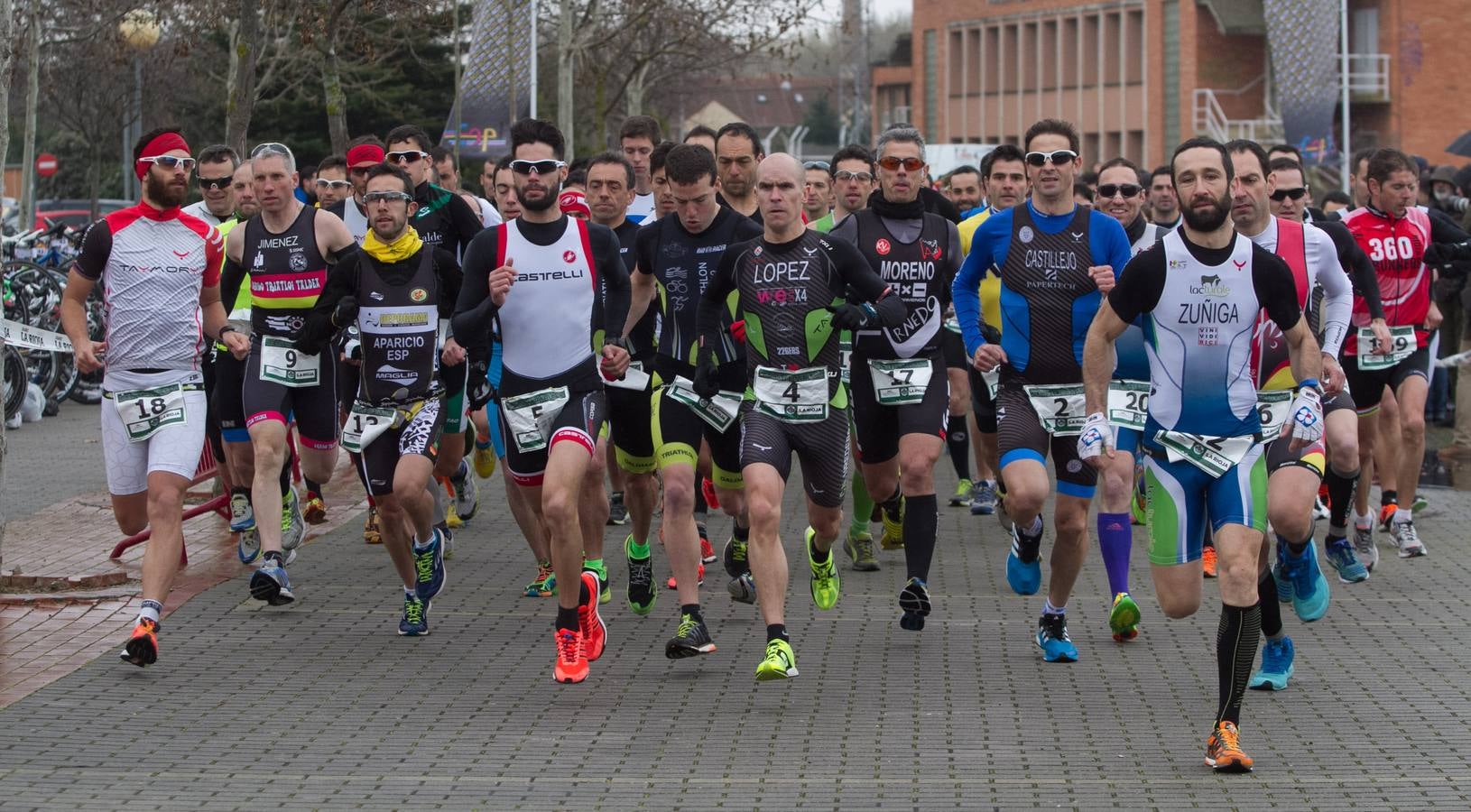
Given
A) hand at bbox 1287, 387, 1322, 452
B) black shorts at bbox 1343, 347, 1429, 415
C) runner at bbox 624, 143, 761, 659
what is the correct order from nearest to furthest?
1. hand at bbox 1287, 387, 1322, 452
2. runner at bbox 624, 143, 761, 659
3. black shorts at bbox 1343, 347, 1429, 415

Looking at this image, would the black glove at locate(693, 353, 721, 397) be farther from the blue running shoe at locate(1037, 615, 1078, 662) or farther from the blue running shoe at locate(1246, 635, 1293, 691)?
the blue running shoe at locate(1246, 635, 1293, 691)

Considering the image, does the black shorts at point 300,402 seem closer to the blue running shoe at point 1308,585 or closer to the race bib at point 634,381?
the race bib at point 634,381

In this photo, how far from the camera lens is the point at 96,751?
711cm

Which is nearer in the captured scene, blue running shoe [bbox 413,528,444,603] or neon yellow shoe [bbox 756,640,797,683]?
neon yellow shoe [bbox 756,640,797,683]

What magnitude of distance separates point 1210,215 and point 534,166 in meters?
2.96

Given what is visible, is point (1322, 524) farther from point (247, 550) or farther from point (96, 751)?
point (96, 751)

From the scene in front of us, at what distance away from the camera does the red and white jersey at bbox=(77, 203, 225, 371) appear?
894 centimetres

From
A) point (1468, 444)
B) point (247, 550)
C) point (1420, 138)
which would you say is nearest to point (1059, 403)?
point (247, 550)

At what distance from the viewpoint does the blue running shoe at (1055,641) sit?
28.3 ft

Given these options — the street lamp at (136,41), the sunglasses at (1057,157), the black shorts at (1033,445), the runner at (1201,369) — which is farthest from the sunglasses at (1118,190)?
the street lamp at (136,41)

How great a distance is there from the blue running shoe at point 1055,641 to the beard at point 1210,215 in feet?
7.24

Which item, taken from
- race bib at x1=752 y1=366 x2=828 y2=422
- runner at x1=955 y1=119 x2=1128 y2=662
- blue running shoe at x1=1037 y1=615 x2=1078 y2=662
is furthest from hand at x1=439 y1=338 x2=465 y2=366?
blue running shoe at x1=1037 y1=615 x2=1078 y2=662

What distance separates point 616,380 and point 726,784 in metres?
2.92

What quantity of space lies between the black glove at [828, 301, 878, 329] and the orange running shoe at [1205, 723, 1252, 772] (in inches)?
90.7
